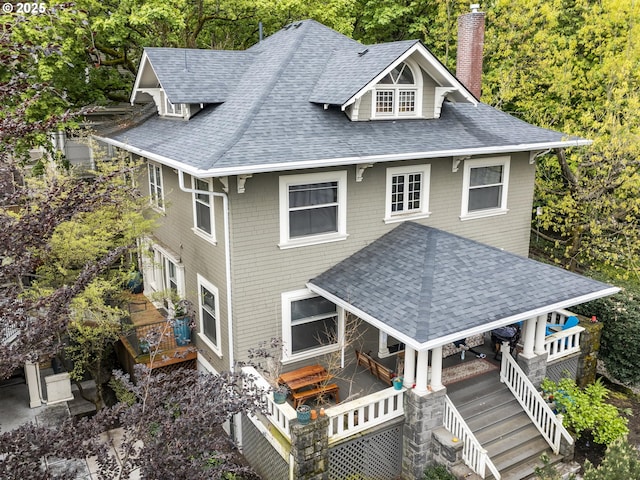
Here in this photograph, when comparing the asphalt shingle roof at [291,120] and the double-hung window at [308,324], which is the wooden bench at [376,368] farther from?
the asphalt shingle roof at [291,120]

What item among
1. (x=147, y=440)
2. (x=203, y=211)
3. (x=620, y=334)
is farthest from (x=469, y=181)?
(x=147, y=440)

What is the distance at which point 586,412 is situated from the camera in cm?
1298

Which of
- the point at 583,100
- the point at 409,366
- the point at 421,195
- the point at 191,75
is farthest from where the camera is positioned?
the point at 583,100

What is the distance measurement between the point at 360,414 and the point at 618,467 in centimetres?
476

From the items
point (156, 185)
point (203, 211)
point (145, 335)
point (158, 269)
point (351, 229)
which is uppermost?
point (203, 211)

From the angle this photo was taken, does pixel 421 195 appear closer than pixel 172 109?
Yes

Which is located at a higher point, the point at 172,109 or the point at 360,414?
the point at 172,109

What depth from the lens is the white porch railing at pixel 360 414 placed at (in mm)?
10836

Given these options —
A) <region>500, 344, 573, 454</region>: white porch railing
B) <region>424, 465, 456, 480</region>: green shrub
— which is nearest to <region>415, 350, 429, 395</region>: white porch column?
<region>424, 465, 456, 480</region>: green shrub

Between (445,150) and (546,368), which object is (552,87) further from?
(546,368)

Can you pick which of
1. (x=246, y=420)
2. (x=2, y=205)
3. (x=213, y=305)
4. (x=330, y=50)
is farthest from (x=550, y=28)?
(x=2, y=205)

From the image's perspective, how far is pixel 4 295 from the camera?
7016 millimetres

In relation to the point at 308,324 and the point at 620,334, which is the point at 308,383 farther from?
the point at 620,334

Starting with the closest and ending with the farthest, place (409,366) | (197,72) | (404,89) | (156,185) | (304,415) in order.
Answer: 1. (304,415)
2. (409,366)
3. (404,89)
4. (197,72)
5. (156,185)
